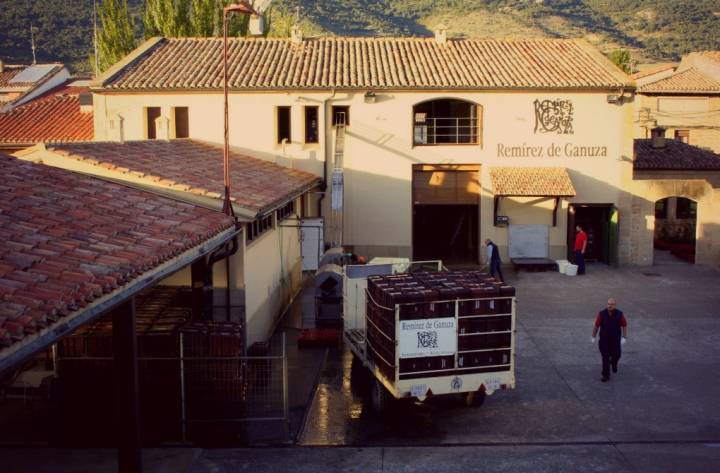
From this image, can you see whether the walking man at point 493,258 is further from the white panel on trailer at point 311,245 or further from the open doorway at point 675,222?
the open doorway at point 675,222

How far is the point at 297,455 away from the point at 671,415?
20.1 ft

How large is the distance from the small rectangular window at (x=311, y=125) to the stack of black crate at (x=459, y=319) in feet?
49.9

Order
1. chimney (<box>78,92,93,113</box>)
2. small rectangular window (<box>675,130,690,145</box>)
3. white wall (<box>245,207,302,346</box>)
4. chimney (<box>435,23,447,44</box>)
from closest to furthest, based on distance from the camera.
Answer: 1. white wall (<box>245,207,302,346</box>)
2. chimney (<box>435,23,447,44</box>)
3. chimney (<box>78,92,93,113</box>)
4. small rectangular window (<box>675,130,690,145</box>)

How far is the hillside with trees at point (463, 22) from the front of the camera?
6419 cm

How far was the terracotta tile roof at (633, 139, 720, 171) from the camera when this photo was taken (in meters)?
27.9

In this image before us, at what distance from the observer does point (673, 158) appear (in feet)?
94.2

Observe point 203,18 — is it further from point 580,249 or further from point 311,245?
point 580,249

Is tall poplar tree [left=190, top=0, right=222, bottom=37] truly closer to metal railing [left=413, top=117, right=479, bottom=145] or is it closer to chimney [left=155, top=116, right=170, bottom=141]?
chimney [left=155, top=116, right=170, bottom=141]

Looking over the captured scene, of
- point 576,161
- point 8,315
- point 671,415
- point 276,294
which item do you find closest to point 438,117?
point 576,161

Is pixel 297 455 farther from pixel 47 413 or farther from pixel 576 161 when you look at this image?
pixel 576 161

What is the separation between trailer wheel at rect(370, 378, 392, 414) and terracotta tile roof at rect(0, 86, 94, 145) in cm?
2516

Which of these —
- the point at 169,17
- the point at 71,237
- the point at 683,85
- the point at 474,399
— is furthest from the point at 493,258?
the point at 683,85

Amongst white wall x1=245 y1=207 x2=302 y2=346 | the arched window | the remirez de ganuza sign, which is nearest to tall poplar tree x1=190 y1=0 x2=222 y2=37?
the arched window

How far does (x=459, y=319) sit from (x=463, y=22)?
Result: 3092 inches
